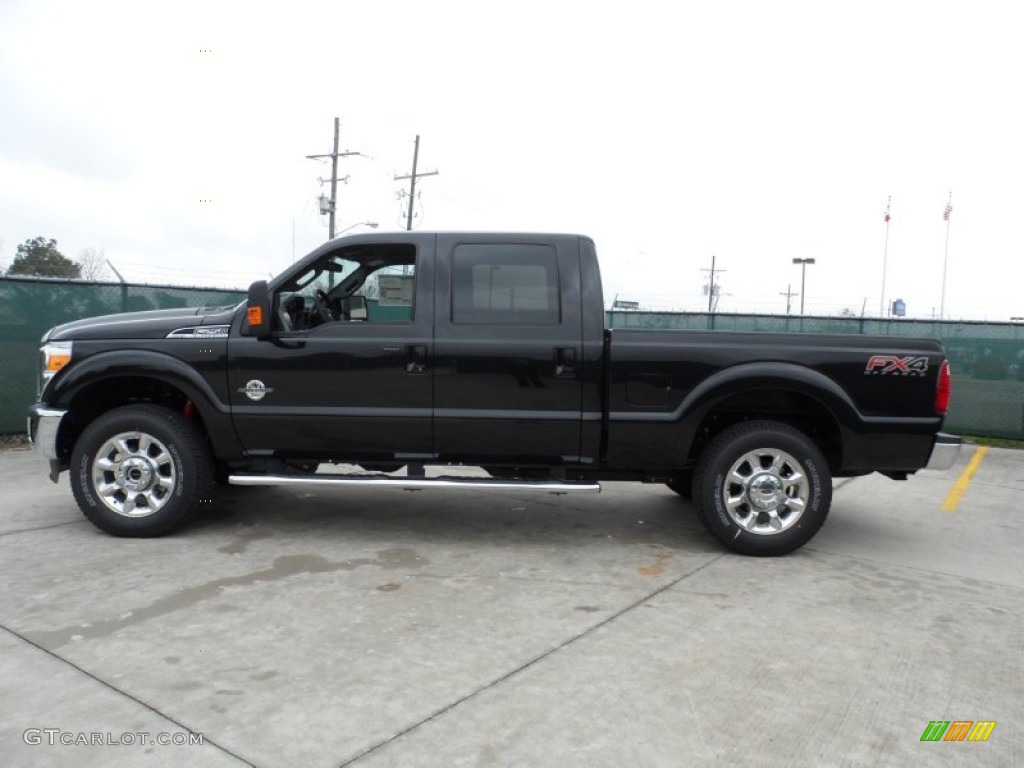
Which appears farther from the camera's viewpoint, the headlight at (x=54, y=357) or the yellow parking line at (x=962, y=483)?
the yellow parking line at (x=962, y=483)

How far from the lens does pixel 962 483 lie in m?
7.88

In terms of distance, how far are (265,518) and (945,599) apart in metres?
4.38

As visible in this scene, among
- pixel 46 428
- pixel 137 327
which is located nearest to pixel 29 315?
pixel 46 428

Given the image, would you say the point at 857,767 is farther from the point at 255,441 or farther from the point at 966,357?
the point at 966,357

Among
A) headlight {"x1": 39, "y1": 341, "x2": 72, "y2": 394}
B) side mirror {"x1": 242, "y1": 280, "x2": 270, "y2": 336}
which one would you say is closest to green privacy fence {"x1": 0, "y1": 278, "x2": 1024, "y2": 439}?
headlight {"x1": 39, "y1": 341, "x2": 72, "y2": 394}

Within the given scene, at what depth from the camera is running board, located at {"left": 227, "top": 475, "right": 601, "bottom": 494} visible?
4906 mm

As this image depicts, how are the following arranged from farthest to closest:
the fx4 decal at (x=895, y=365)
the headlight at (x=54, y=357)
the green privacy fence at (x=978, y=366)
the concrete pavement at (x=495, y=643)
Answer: the green privacy fence at (x=978, y=366) < the headlight at (x=54, y=357) < the fx4 decal at (x=895, y=365) < the concrete pavement at (x=495, y=643)

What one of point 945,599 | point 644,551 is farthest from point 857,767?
point 644,551

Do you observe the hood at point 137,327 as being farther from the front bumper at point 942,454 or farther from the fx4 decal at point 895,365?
the front bumper at point 942,454

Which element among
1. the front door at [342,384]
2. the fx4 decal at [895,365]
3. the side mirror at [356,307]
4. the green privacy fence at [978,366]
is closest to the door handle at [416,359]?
the front door at [342,384]

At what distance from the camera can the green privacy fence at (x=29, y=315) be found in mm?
8477

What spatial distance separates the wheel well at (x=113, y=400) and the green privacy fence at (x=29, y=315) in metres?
3.84

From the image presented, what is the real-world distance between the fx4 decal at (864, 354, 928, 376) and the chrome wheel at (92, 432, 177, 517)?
4.43m

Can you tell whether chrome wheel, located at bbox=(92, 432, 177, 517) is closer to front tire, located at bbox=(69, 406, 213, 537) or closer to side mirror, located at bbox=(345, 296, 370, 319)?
front tire, located at bbox=(69, 406, 213, 537)
